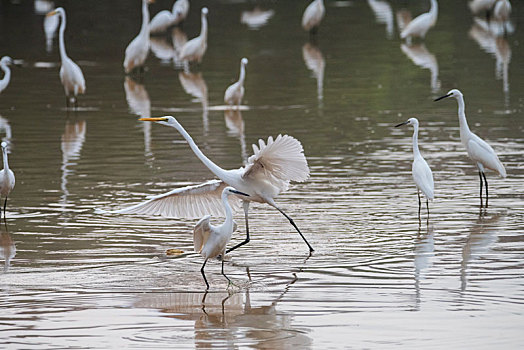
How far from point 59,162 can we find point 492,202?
226 inches

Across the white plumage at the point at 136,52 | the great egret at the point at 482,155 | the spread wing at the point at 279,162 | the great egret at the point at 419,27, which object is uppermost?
the great egret at the point at 419,27

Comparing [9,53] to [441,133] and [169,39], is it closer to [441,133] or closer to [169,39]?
[169,39]

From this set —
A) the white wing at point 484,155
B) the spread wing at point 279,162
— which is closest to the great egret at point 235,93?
the white wing at point 484,155

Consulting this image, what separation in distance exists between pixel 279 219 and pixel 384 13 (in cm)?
2775

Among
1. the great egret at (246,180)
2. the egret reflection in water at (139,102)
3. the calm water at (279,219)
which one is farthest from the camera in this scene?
the egret reflection in water at (139,102)

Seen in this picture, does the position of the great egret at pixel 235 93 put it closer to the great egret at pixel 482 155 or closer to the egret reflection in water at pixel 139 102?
the egret reflection in water at pixel 139 102

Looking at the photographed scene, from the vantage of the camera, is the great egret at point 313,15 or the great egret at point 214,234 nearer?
the great egret at point 214,234

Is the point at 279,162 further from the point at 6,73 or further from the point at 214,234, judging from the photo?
the point at 6,73

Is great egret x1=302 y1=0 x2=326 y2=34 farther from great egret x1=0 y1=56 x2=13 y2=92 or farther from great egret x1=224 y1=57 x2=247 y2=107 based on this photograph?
great egret x1=0 y1=56 x2=13 y2=92

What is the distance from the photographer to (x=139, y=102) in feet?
63.2

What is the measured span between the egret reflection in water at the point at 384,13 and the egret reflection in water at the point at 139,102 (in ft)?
34.6

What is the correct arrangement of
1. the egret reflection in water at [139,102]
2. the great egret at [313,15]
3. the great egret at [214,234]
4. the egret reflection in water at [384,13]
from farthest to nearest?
the egret reflection in water at [384,13], the great egret at [313,15], the egret reflection in water at [139,102], the great egret at [214,234]

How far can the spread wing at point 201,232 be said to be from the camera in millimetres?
7805

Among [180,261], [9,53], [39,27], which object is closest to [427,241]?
[180,261]
